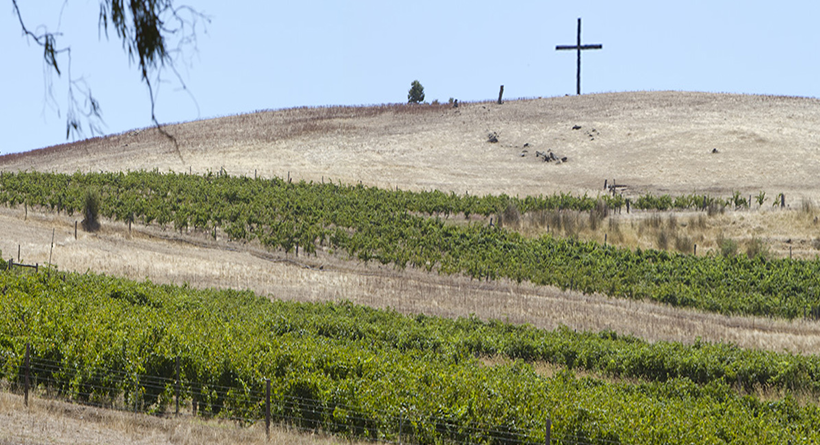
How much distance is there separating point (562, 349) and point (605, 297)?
12.4 m

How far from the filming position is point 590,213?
50750 millimetres

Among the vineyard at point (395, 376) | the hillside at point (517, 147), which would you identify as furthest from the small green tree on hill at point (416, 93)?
the vineyard at point (395, 376)

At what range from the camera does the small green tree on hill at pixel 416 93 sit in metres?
110

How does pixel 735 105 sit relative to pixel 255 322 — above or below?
above

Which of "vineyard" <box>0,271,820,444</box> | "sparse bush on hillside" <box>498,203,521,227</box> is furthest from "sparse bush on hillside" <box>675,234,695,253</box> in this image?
"vineyard" <box>0,271,820,444</box>

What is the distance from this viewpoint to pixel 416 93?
11088 cm

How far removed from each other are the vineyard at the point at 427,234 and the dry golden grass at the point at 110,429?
23973mm

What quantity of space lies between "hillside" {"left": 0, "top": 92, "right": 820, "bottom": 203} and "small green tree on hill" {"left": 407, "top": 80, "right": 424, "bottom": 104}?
Result: 1541 centimetres

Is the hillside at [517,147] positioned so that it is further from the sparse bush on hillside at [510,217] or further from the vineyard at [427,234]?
the sparse bush on hillside at [510,217]

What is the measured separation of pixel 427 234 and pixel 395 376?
90.0 feet

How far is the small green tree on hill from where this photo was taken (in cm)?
11050

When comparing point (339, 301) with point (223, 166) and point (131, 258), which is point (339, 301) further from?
point (223, 166)

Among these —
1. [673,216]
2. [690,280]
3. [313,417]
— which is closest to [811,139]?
[673,216]

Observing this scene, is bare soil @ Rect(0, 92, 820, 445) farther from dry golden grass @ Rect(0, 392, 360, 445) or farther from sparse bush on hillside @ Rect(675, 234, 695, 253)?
sparse bush on hillside @ Rect(675, 234, 695, 253)
